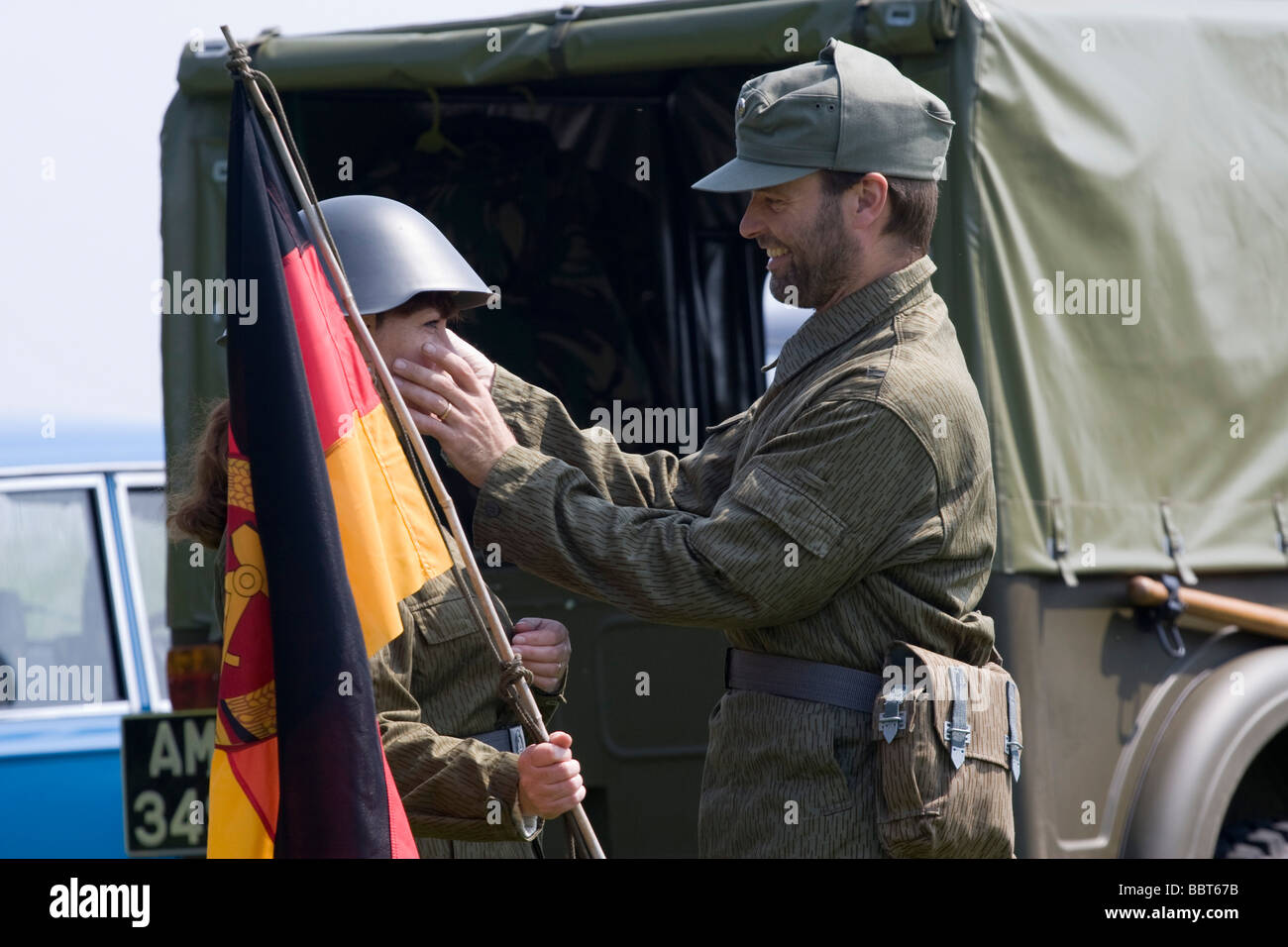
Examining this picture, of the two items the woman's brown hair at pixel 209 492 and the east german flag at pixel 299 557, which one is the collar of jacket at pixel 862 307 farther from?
the woman's brown hair at pixel 209 492

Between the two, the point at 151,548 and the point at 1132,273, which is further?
the point at 151,548

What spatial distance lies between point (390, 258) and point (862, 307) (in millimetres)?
869

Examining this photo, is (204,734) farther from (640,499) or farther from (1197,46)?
(1197,46)

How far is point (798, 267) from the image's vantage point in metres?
2.84

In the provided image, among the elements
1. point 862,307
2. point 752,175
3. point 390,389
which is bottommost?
point 390,389

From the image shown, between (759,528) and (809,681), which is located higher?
(759,528)

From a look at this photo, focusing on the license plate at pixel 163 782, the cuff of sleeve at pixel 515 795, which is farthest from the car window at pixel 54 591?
the cuff of sleeve at pixel 515 795

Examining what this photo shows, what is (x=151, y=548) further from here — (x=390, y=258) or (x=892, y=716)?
(x=892, y=716)

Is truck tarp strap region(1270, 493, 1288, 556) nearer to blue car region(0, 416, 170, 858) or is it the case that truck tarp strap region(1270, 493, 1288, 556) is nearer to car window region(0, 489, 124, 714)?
blue car region(0, 416, 170, 858)

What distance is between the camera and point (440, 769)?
2.76 m

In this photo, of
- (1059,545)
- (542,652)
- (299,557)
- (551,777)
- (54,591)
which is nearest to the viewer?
(299,557)

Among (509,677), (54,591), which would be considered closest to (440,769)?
(509,677)

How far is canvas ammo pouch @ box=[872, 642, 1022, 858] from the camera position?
2.57 metres

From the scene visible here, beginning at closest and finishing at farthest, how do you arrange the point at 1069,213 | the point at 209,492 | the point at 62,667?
the point at 209,492 → the point at 1069,213 → the point at 62,667
